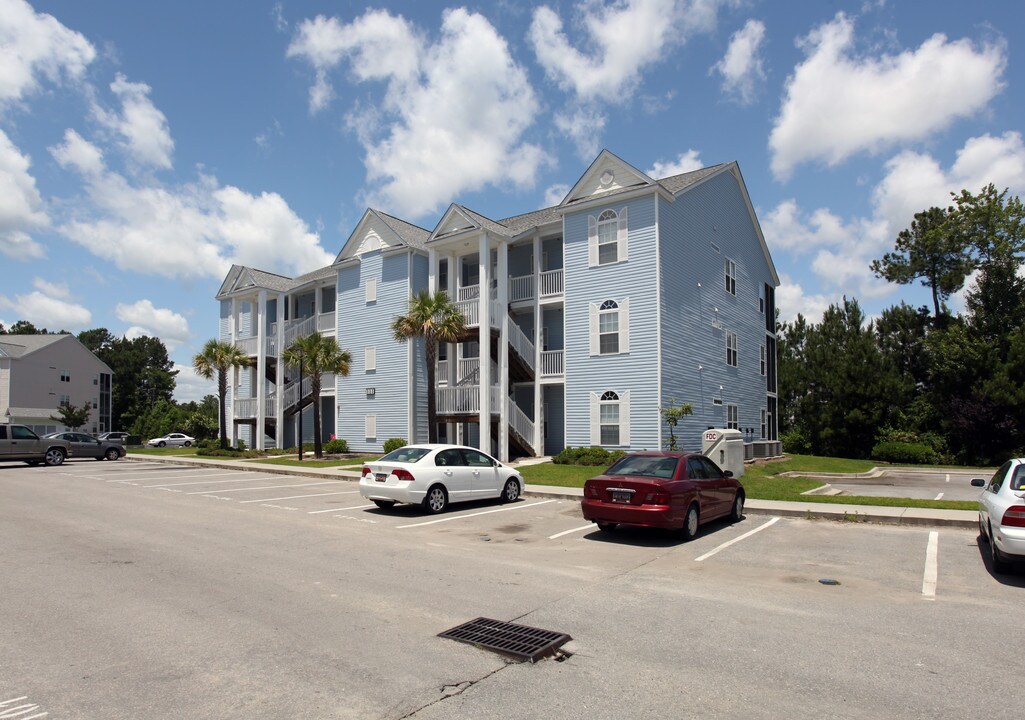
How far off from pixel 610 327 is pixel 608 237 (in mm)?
3615

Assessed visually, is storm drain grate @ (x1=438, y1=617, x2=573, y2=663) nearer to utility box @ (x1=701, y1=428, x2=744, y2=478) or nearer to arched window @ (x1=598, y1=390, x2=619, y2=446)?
utility box @ (x1=701, y1=428, x2=744, y2=478)

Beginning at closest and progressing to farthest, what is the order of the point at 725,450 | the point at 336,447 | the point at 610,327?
the point at 725,450 → the point at 610,327 → the point at 336,447

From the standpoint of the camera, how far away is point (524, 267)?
1232 inches

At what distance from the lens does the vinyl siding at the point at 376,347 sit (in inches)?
1252

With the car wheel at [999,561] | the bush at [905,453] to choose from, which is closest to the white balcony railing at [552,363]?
the bush at [905,453]

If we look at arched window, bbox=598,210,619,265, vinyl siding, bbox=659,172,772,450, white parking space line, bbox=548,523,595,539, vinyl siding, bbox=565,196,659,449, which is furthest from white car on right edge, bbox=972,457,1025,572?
arched window, bbox=598,210,619,265

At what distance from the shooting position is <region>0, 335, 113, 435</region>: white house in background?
63.4 metres

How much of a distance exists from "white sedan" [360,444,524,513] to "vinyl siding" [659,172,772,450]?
11373 mm

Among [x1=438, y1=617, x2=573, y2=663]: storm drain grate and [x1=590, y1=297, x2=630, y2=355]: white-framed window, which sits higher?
[x1=590, y1=297, x2=630, y2=355]: white-framed window

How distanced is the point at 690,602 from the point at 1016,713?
124 inches

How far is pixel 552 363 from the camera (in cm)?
2827

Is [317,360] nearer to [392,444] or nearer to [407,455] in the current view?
[392,444]

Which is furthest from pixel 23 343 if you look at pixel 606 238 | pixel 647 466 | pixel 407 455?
pixel 647 466

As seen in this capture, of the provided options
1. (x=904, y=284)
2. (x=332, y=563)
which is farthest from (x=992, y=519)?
(x=904, y=284)
